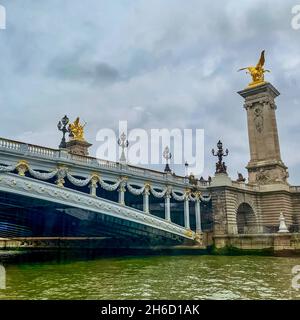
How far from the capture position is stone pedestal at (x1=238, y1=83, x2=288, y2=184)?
3678cm

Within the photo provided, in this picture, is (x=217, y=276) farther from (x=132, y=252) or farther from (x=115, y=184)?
(x=132, y=252)

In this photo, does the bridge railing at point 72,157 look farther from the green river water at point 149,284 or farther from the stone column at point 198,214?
the green river water at point 149,284

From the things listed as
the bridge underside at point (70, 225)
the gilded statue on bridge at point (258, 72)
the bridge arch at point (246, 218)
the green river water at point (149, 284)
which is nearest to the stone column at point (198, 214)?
the bridge underside at point (70, 225)

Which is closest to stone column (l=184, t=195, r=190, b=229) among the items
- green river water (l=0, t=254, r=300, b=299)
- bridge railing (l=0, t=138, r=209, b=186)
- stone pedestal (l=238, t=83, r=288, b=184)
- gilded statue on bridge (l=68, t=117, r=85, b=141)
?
bridge railing (l=0, t=138, r=209, b=186)

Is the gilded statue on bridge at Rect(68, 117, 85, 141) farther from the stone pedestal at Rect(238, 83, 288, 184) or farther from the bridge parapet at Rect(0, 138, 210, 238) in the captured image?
the stone pedestal at Rect(238, 83, 288, 184)

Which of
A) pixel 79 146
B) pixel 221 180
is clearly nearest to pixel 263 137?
pixel 221 180

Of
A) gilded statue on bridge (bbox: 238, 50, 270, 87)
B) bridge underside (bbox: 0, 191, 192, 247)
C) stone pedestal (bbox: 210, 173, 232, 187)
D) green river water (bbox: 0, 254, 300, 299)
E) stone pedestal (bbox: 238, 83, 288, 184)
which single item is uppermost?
gilded statue on bridge (bbox: 238, 50, 270, 87)

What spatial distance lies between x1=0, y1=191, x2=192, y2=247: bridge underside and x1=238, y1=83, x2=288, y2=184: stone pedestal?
12962 mm

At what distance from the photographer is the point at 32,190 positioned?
774 inches

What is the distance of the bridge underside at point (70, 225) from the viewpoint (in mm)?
25094

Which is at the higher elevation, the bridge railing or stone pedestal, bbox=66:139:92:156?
stone pedestal, bbox=66:139:92:156

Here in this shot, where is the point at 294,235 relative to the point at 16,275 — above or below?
above
